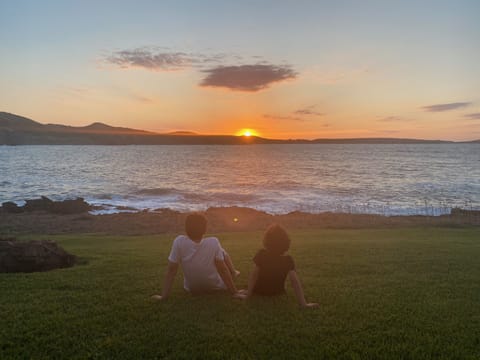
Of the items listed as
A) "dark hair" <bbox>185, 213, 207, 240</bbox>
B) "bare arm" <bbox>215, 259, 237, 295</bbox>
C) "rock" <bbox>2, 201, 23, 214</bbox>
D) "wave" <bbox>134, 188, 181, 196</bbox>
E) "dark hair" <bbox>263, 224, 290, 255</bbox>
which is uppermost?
"dark hair" <bbox>185, 213, 207, 240</bbox>

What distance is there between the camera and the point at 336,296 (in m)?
7.07

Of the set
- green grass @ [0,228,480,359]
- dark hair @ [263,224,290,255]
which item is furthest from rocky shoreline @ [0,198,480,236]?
dark hair @ [263,224,290,255]

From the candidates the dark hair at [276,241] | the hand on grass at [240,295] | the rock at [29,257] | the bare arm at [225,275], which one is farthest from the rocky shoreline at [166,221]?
the dark hair at [276,241]

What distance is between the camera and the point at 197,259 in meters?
6.79

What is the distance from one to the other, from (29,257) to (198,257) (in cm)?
515

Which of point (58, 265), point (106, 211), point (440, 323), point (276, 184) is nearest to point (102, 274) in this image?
point (58, 265)

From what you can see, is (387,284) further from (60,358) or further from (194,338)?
(60,358)

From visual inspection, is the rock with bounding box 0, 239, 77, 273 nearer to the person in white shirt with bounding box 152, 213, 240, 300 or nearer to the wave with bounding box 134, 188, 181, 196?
the person in white shirt with bounding box 152, 213, 240, 300

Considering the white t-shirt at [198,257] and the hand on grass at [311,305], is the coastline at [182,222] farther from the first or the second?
the hand on grass at [311,305]

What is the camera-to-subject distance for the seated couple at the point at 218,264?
6.46 metres

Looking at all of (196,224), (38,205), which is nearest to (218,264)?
(196,224)

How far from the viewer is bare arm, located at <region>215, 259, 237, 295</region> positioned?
6.80 meters

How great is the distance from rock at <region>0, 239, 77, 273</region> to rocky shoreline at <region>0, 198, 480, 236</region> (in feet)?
39.8

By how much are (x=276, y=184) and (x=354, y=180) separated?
13455 mm
